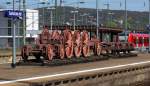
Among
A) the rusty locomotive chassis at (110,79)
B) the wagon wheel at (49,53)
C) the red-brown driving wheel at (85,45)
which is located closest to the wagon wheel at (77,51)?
the red-brown driving wheel at (85,45)

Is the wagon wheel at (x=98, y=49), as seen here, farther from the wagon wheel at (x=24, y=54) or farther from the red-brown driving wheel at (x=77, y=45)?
the wagon wheel at (x=24, y=54)

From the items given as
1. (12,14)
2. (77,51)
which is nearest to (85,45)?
(77,51)

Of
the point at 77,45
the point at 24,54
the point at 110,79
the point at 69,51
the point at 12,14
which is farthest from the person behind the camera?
the point at 77,45

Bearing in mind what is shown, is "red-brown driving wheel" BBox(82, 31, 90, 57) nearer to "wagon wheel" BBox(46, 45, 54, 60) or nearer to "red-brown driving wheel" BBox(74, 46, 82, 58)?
"red-brown driving wheel" BBox(74, 46, 82, 58)

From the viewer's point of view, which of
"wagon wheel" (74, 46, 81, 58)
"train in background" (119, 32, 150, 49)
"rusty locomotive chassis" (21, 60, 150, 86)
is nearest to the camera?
"rusty locomotive chassis" (21, 60, 150, 86)

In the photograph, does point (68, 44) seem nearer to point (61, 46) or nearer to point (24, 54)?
point (61, 46)

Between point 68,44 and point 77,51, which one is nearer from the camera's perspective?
point 68,44

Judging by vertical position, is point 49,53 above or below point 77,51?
above

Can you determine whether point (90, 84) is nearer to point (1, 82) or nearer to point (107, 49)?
point (1, 82)

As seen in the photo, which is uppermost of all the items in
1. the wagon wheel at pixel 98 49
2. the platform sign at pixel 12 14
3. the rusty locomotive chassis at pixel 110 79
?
the platform sign at pixel 12 14

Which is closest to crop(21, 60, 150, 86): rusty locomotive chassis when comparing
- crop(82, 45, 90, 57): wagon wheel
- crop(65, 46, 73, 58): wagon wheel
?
crop(65, 46, 73, 58): wagon wheel

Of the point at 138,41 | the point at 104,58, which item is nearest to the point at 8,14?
the point at 104,58

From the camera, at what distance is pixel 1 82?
2033 centimetres

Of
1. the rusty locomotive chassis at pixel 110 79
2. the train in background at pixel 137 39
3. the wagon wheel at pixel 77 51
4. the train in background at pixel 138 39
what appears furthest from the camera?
the train in background at pixel 138 39
